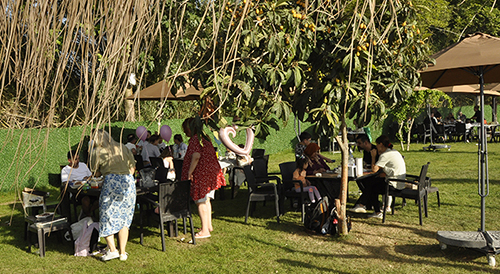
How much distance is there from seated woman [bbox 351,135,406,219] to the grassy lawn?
34 cm

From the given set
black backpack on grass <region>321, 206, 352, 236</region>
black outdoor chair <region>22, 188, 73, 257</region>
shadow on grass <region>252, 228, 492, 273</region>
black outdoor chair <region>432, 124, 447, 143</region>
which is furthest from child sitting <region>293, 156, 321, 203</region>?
black outdoor chair <region>432, 124, 447, 143</region>

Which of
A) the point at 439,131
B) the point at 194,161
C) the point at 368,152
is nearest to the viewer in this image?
the point at 194,161

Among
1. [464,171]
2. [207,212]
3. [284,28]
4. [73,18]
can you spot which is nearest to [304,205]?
[207,212]

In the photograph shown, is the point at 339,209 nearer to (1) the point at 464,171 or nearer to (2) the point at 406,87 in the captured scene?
(2) the point at 406,87

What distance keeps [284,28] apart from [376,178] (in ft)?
11.3

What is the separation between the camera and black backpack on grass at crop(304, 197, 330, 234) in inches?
216

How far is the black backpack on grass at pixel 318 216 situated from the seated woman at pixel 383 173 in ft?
3.63

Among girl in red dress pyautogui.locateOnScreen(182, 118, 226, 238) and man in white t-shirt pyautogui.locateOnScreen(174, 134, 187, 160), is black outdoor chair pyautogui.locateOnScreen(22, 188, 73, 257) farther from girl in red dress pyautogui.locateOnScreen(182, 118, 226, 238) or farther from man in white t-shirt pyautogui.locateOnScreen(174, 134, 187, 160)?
man in white t-shirt pyautogui.locateOnScreen(174, 134, 187, 160)

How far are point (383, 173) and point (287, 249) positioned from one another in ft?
7.23

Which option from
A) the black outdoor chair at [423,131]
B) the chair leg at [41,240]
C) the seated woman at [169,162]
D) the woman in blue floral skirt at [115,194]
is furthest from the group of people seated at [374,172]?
the black outdoor chair at [423,131]

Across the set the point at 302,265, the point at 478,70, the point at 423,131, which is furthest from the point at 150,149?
the point at 423,131

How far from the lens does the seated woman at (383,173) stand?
20.2 feet

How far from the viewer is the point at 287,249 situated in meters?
5.06

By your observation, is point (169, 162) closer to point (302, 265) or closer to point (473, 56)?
point (302, 265)
